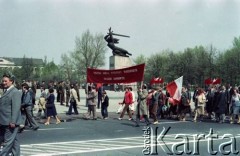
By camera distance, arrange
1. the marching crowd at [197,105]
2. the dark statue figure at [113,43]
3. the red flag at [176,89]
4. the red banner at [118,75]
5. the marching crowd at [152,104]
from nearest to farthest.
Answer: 1. the marching crowd at [152,104]
2. the red banner at [118,75]
3. the marching crowd at [197,105]
4. the red flag at [176,89]
5. the dark statue figure at [113,43]

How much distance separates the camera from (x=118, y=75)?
16.4 meters

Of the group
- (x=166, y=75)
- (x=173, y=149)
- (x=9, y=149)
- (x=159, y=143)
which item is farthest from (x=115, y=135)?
(x=166, y=75)

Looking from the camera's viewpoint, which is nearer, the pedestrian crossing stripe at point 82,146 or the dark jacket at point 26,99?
the pedestrian crossing stripe at point 82,146

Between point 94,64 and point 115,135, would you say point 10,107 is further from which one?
point 94,64

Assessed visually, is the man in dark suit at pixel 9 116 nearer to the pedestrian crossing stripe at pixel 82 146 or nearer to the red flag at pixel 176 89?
the pedestrian crossing stripe at pixel 82 146

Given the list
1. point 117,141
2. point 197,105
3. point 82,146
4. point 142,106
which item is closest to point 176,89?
point 197,105

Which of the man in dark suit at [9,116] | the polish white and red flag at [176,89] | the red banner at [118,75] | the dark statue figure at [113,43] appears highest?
the dark statue figure at [113,43]

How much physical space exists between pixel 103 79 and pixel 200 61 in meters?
50.1

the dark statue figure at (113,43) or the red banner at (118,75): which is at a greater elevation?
the dark statue figure at (113,43)

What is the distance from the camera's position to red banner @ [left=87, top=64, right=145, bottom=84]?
15617 mm

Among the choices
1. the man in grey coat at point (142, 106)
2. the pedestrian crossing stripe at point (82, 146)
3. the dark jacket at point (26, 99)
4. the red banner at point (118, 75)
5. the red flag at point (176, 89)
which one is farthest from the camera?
the red flag at point (176, 89)

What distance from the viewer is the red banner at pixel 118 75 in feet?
51.2

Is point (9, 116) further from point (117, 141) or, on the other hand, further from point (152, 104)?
point (152, 104)

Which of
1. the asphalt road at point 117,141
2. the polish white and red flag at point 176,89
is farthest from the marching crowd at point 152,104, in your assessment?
the asphalt road at point 117,141
